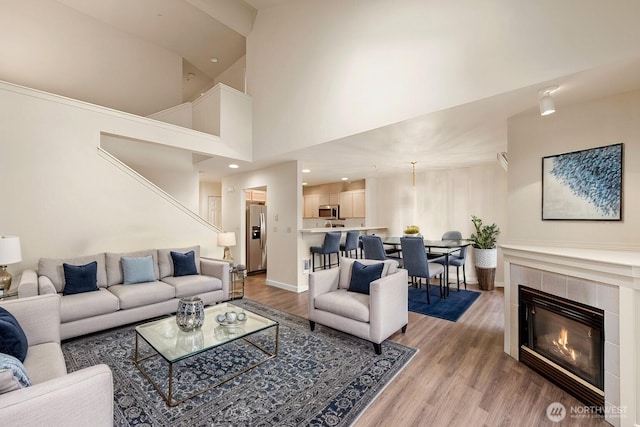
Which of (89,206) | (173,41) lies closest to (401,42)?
(89,206)

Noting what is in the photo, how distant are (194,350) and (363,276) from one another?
1.79 metres

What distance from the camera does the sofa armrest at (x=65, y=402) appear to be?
102 centimetres

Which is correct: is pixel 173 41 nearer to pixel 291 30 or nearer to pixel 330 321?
pixel 291 30

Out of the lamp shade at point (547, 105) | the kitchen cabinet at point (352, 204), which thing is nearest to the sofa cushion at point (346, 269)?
the lamp shade at point (547, 105)

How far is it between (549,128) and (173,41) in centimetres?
700

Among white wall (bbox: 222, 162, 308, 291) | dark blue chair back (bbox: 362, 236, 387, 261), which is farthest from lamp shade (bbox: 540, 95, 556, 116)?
white wall (bbox: 222, 162, 308, 291)

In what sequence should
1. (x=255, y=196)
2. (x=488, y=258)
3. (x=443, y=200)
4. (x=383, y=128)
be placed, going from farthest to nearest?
(x=255, y=196) < (x=443, y=200) < (x=488, y=258) < (x=383, y=128)

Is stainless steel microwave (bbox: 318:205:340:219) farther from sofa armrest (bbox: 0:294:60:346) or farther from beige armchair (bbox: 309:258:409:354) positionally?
sofa armrest (bbox: 0:294:60:346)

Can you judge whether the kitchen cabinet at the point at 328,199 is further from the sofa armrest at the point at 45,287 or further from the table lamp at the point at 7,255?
the table lamp at the point at 7,255

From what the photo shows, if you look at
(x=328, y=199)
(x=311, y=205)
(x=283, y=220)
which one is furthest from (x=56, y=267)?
(x=311, y=205)

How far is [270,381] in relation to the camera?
7.22ft

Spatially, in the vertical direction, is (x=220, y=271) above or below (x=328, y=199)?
below

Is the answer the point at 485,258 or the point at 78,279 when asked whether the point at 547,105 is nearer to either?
the point at 485,258

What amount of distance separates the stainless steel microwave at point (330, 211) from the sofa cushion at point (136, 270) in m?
5.20
